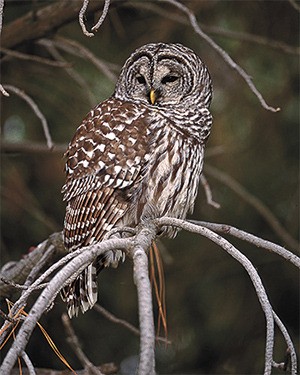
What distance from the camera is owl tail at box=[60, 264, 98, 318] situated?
8.71 feet

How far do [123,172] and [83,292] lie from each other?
1.30 feet

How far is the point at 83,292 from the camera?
2.68 metres

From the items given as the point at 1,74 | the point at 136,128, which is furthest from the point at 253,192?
the point at 136,128

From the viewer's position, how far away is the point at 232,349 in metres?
4.06

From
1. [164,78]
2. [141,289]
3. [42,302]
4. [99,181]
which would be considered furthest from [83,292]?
[42,302]

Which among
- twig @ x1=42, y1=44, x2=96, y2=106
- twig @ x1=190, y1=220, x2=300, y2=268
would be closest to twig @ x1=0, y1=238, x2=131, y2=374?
twig @ x1=190, y1=220, x2=300, y2=268

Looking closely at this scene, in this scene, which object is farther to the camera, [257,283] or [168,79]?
[168,79]

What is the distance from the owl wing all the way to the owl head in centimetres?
20

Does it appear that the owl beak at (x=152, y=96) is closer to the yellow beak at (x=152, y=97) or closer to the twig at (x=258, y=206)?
the yellow beak at (x=152, y=97)

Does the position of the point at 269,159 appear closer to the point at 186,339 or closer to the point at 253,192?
the point at 253,192

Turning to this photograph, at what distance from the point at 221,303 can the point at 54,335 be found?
31.7 inches

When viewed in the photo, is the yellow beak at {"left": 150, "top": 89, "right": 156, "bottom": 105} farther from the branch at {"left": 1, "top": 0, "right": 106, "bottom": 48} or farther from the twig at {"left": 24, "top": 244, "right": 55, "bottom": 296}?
the twig at {"left": 24, "top": 244, "right": 55, "bottom": 296}

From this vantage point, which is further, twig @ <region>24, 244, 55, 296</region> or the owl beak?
the owl beak

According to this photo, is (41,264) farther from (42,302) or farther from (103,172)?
(42,302)
